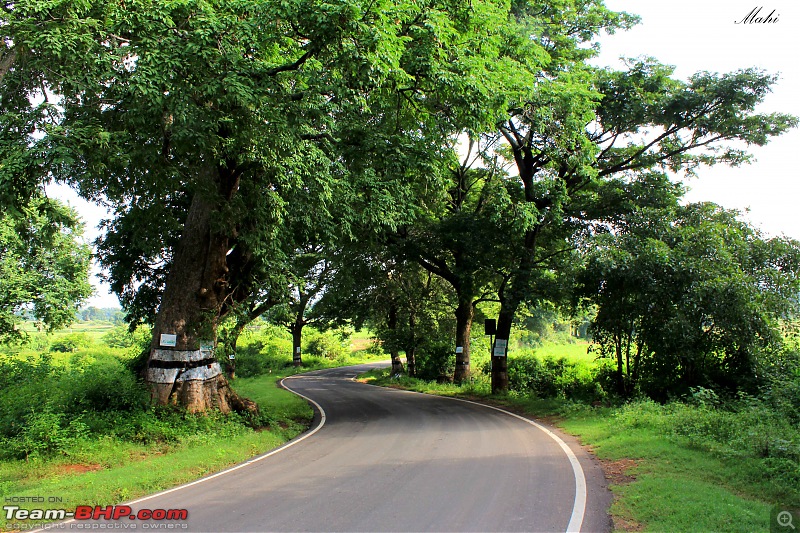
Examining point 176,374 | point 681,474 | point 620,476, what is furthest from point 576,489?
point 176,374

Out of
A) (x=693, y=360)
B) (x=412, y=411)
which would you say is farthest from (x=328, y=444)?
(x=693, y=360)

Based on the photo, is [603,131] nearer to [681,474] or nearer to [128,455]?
[681,474]

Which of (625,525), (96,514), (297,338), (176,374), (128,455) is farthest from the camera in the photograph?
(297,338)

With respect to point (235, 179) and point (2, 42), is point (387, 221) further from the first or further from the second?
point (2, 42)

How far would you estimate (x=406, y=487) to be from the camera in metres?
7.07

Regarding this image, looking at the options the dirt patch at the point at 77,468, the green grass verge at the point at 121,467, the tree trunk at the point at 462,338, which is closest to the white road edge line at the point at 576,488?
the green grass verge at the point at 121,467

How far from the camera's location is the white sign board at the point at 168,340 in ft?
39.0

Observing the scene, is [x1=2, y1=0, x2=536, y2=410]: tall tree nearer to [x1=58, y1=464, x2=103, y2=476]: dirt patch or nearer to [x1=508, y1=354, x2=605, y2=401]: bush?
[x1=58, y1=464, x2=103, y2=476]: dirt patch

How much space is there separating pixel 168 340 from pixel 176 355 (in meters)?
0.44

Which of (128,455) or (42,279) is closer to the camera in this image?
(128,455)

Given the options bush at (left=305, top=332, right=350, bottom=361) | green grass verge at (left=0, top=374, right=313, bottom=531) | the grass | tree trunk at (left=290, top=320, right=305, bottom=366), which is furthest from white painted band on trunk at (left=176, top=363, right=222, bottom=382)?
bush at (left=305, top=332, right=350, bottom=361)

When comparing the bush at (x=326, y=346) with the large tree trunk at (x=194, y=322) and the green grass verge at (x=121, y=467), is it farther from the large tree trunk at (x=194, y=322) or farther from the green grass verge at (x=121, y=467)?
the green grass verge at (x=121, y=467)

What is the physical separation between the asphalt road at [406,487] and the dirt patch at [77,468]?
7.56 feet

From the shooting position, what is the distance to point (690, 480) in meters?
6.79
